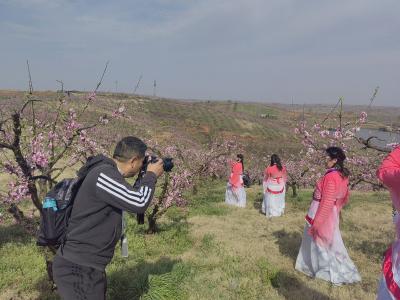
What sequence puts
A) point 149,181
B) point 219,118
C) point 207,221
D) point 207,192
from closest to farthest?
point 149,181 < point 207,221 < point 207,192 < point 219,118

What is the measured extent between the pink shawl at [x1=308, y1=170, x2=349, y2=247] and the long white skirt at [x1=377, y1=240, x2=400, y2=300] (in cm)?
340

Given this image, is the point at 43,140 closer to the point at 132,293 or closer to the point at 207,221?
the point at 132,293

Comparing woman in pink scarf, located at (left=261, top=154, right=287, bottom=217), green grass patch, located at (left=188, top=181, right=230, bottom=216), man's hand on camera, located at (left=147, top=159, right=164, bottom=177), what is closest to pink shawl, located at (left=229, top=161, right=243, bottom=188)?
green grass patch, located at (left=188, top=181, right=230, bottom=216)

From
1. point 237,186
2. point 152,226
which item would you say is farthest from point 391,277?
point 237,186

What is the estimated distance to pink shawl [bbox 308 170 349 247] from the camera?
711 centimetres

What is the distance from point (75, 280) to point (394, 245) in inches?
108

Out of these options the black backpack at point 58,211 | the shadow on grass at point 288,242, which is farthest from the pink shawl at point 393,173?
the shadow on grass at point 288,242

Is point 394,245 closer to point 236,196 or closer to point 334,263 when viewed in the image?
point 334,263

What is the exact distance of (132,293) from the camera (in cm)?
648

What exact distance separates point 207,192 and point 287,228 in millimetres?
8740

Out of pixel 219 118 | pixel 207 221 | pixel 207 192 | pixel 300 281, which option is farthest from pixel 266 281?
pixel 219 118

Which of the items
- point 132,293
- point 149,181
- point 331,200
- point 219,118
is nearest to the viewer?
point 149,181

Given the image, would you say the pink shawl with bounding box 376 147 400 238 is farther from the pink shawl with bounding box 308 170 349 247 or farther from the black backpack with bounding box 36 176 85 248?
the pink shawl with bounding box 308 170 349 247

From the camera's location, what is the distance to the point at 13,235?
10.1 meters
